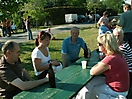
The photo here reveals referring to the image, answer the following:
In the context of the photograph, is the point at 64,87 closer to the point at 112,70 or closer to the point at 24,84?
the point at 24,84

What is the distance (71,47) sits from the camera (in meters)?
5.40

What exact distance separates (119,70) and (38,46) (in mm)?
1750

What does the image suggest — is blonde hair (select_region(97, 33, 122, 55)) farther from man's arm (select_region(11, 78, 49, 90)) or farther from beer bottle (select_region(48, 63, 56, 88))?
man's arm (select_region(11, 78, 49, 90))

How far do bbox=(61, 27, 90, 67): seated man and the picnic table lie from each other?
1141mm

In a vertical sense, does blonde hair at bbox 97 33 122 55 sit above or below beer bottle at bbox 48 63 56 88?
above

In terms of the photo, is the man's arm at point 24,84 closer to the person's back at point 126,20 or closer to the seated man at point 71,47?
the seated man at point 71,47

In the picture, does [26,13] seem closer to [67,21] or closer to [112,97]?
[67,21]

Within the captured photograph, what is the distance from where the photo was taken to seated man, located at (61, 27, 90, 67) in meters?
5.23

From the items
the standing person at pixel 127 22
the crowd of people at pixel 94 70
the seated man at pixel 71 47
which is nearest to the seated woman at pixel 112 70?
the crowd of people at pixel 94 70

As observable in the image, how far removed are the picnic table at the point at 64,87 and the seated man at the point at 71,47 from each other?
1141mm

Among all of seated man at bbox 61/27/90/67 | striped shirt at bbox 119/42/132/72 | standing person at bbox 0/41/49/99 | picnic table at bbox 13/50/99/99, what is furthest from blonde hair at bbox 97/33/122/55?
seated man at bbox 61/27/90/67

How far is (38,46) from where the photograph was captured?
4.45 m

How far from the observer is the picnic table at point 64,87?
9.26 feet

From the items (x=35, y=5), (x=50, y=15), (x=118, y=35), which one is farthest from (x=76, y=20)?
(x=118, y=35)
